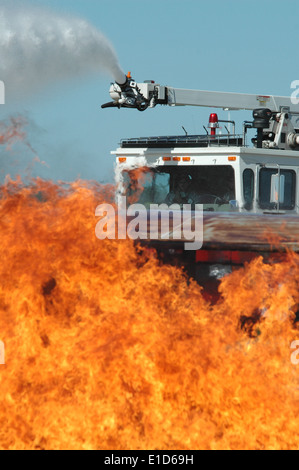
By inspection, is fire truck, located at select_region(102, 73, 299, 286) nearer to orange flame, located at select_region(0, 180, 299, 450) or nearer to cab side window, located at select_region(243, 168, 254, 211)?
→ cab side window, located at select_region(243, 168, 254, 211)

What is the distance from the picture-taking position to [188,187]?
12227 millimetres

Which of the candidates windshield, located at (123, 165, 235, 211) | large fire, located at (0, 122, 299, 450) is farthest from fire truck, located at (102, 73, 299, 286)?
large fire, located at (0, 122, 299, 450)

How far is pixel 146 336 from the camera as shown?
239 inches

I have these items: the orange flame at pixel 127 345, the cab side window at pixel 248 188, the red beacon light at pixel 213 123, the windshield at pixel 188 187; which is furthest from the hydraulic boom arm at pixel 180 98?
the orange flame at pixel 127 345

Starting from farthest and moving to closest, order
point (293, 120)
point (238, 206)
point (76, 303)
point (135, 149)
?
point (293, 120)
point (135, 149)
point (238, 206)
point (76, 303)

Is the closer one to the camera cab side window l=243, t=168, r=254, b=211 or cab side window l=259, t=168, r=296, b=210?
cab side window l=243, t=168, r=254, b=211

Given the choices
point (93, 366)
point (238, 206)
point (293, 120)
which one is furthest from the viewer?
point (293, 120)

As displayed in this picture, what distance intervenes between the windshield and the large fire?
4.89 metres

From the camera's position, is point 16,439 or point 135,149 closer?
point 16,439

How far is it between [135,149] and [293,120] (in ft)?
11.3

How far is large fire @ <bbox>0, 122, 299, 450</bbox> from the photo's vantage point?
18.5ft
